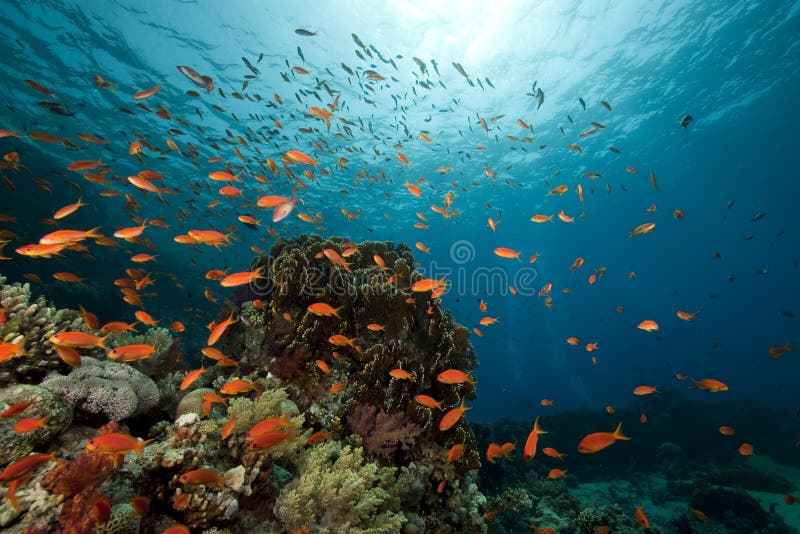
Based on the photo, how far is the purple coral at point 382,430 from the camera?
14.3 ft

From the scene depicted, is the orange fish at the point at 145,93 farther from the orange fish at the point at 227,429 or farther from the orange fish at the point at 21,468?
the orange fish at the point at 21,468

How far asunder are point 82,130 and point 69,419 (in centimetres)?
3449

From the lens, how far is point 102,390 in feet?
10.5

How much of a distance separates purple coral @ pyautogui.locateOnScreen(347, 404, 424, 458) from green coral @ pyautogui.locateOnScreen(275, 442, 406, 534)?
87cm

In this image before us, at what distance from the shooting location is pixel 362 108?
902 inches

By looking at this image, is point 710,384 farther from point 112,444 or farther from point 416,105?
point 416,105

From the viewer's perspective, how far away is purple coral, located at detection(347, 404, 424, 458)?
4348 mm

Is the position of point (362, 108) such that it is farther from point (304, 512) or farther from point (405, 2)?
point (304, 512)

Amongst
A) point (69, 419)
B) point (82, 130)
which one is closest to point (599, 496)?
point (69, 419)

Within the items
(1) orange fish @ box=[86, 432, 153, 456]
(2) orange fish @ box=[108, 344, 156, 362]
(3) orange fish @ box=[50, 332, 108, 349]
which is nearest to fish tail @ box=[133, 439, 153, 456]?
(1) orange fish @ box=[86, 432, 153, 456]

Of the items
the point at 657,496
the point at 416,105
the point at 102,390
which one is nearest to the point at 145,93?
the point at 102,390

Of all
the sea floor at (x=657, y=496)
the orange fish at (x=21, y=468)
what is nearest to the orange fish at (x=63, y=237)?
the orange fish at (x=21, y=468)

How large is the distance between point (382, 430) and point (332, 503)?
1361 millimetres

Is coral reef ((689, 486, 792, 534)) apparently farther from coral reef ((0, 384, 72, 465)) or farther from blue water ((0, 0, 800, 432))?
coral reef ((0, 384, 72, 465))
